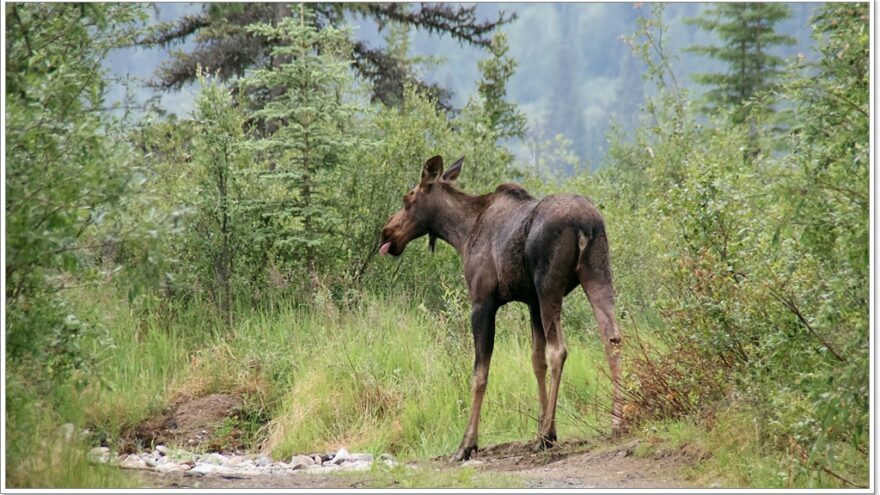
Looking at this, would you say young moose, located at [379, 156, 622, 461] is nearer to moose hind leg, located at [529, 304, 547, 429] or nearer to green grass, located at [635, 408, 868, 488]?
moose hind leg, located at [529, 304, 547, 429]

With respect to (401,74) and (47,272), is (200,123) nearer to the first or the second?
(47,272)

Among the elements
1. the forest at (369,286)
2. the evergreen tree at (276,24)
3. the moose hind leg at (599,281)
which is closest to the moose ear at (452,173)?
the forest at (369,286)

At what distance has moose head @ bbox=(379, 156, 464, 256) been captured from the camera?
1147 cm

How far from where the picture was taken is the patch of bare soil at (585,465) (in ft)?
26.7

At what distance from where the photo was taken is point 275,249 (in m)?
15.8

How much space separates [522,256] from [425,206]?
1661mm

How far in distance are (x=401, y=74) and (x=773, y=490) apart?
21.4m

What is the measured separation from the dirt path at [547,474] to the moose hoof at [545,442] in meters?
0.08

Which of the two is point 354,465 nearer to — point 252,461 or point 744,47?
point 252,461

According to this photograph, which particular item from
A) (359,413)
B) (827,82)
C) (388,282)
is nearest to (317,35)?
(388,282)

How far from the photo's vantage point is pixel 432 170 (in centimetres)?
1153

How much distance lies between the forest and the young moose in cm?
50

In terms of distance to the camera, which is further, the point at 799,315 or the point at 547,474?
the point at 547,474

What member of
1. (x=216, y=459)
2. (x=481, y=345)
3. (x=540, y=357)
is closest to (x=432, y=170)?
(x=481, y=345)
